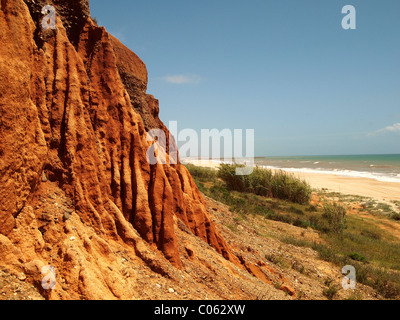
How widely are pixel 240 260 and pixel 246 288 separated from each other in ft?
6.73

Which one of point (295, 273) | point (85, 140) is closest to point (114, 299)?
point (85, 140)

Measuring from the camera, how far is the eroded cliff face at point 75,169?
11.1 feet

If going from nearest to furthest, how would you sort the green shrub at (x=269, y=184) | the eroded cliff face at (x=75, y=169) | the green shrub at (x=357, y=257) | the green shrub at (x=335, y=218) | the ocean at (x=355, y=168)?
the eroded cliff face at (x=75, y=169)
the green shrub at (x=357, y=257)
the green shrub at (x=335, y=218)
the green shrub at (x=269, y=184)
the ocean at (x=355, y=168)

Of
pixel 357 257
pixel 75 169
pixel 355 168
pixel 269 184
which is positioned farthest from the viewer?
pixel 355 168

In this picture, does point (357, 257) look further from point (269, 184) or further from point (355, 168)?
point (355, 168)

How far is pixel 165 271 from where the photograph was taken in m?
4.58

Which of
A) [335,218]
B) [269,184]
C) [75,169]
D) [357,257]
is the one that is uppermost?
[75,169]

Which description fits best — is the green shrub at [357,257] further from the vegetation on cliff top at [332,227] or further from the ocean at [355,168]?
the ocean at [355,168]

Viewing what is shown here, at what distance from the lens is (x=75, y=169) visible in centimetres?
460

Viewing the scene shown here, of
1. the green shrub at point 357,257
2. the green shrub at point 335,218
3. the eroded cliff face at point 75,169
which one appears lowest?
the green shrub at point 357,257

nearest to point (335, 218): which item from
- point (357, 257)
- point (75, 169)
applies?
point (357, 257)

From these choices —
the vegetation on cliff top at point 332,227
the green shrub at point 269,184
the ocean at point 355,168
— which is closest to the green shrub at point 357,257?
the vegetation on cliff top at point 332,227

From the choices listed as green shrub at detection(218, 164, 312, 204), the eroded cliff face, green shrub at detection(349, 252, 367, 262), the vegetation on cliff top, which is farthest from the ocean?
the eroded cliff face

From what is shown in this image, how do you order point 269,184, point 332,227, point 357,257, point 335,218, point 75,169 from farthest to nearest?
point 269,184
point 335,218
point 332,227
point 357,257
point 75,169
